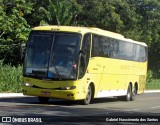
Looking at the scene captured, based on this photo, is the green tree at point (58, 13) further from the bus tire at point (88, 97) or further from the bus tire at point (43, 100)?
the bus tire at point (88, 97)

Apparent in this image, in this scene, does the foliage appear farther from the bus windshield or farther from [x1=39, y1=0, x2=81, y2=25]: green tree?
the bus windshield

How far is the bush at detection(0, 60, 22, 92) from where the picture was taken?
3484 cm

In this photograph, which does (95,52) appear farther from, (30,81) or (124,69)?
(124,69)

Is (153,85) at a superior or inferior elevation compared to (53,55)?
inferior

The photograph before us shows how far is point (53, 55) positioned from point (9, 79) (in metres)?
14.7

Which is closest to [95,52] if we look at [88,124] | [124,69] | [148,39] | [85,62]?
[85,62]

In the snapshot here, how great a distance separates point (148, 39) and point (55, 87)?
42.4m

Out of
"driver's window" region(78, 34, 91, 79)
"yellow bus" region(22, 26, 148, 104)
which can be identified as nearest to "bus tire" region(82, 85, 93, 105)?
"yellow bus" region(22, 26, 148, 104)

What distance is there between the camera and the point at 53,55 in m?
21.1

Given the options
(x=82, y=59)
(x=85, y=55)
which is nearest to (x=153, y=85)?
(x=85, y=55)

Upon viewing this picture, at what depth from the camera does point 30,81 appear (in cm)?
2117

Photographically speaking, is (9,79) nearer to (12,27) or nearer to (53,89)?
(12,27)

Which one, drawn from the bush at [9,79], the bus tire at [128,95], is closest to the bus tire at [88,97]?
the bus tire at [128,95]

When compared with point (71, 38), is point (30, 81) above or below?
below
